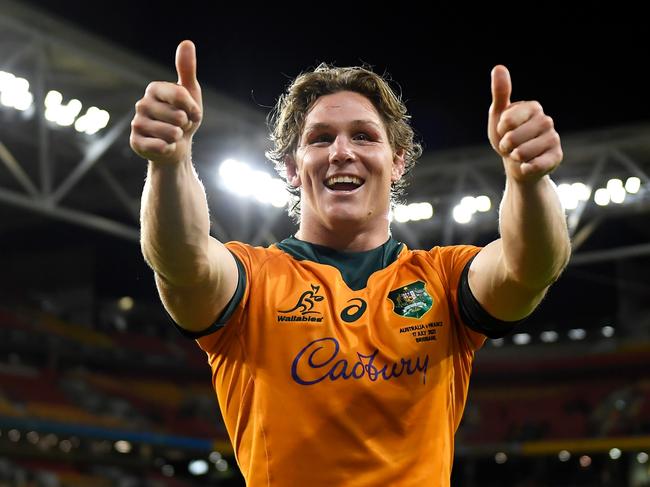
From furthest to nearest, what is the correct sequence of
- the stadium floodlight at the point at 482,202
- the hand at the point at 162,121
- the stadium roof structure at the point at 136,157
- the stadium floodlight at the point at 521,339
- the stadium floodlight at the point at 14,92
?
the stadium floodlight at the point at 521,339 → the stadium floodlight at the point at 482,202 → the stadium floodlight at the point at 14,92 → the stadium roof structure at the point at 136,157 → the hand at the point at 162,121

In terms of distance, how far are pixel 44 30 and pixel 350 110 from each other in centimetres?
999

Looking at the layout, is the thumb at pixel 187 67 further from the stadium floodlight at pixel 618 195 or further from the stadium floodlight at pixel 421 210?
the stadium floodlight at pixel 421 210

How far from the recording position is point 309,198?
2875mm

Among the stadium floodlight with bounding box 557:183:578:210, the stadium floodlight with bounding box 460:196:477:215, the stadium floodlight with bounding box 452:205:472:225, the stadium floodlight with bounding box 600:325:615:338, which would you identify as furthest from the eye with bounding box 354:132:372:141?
the stadium floodlight with bounding box 600:325:615:338

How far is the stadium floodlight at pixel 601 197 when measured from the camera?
1588cm

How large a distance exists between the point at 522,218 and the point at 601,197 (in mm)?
14355

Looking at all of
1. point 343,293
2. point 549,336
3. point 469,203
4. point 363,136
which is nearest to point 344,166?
point 363,136

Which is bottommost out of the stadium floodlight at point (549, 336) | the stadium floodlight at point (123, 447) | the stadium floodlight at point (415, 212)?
the stadium floodlight at point (123, 447)

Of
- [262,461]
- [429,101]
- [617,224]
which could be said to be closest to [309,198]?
[262,461]

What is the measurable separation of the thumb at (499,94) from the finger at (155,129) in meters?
0.77

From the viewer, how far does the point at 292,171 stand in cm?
312

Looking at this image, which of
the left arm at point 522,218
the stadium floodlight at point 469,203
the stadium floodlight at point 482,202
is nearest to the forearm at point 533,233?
the left arm at point 522,218

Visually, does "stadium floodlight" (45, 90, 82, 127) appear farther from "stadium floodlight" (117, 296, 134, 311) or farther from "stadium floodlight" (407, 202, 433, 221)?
"stadium floodlight" (117, 296, 134, 311)

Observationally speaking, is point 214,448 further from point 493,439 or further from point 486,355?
point 486,355
